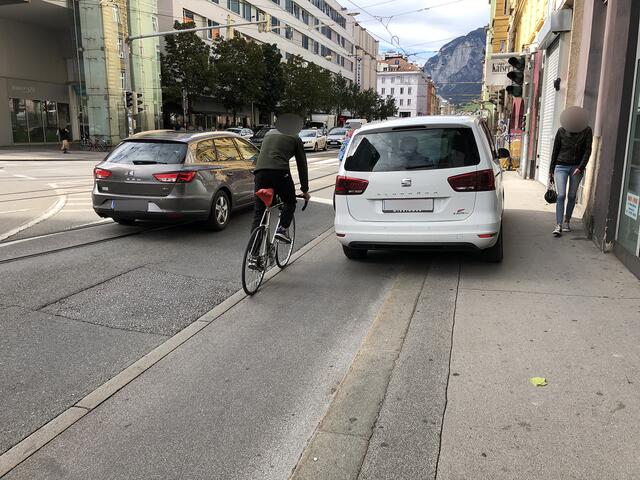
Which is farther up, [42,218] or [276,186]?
[276,186]

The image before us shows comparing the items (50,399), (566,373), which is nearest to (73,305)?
(50,399)

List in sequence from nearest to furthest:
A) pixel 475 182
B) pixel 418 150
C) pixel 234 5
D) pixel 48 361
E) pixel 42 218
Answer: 1. pixel 48 361
2. pixel 475 182
3. pixel 418 150
4. pixel 42 218
5. pixel 234 5

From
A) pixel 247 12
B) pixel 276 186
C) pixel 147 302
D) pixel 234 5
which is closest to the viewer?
pixel 147 302

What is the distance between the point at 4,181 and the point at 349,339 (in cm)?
1531

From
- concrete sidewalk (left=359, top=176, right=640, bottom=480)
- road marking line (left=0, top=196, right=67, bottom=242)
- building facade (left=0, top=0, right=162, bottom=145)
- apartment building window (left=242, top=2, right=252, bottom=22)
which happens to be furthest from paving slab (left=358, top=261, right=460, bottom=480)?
apartment building window (left=242, top=2, right=252, bottom=22)

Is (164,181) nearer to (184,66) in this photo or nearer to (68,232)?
(68,232)

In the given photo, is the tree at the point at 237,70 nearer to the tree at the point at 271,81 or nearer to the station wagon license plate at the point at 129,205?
the tree at the point at 271,81

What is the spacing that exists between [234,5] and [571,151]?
52000 mm

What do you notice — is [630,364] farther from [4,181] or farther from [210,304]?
[4,181]

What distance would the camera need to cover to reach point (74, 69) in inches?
1563

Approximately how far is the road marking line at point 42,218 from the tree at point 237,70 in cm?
3268

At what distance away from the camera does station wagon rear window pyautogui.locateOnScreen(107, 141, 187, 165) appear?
8.27 m

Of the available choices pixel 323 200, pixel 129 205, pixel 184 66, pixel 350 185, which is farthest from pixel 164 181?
pixel 184 66

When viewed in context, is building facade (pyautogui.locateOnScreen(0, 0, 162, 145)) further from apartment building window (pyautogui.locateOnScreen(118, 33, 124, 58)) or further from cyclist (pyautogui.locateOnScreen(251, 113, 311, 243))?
cyclist (pyautogui.locateOnScreen(251, 113, 311, 243))
